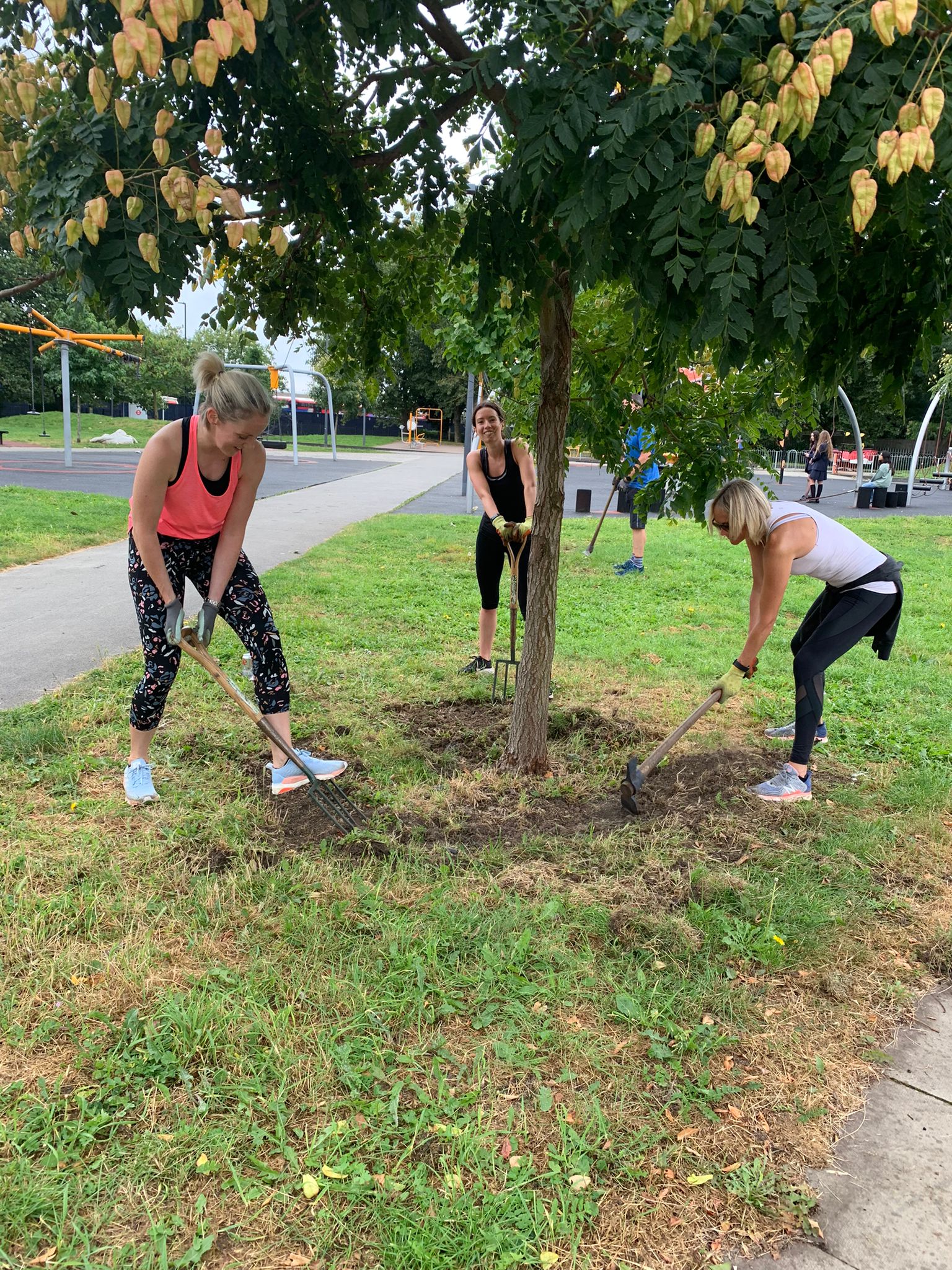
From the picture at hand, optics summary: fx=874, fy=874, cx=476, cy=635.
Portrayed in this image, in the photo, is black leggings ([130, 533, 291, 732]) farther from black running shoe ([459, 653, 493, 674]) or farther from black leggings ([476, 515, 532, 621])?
black running shoe ([459, 653, 493, 674])

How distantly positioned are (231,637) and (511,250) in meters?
4.14

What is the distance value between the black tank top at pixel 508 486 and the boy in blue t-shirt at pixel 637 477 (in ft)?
2.10

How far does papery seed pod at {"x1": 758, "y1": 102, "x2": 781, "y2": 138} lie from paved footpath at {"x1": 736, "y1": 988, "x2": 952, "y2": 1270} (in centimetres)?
224

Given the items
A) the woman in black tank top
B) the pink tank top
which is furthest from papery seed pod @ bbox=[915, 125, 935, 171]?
the woman in black tank top

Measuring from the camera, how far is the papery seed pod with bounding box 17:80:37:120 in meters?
1.94

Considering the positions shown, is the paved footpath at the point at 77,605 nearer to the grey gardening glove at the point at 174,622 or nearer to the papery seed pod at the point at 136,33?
the grey gardening glove at the point at 174,622

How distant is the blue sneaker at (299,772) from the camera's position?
12.2ft

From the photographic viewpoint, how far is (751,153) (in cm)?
166

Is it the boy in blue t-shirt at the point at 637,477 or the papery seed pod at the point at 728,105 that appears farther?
the boy in blue t-shirt at the point at 637,477

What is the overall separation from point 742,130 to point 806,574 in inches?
101

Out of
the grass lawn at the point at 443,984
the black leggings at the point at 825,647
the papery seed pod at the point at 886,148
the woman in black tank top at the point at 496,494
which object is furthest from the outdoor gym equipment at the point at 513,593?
the papery seed pod at the point at 886,148

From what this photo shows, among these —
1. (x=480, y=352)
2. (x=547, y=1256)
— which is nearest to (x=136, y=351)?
(x=480, y=352)

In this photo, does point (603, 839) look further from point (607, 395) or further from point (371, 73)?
point (371, 73)

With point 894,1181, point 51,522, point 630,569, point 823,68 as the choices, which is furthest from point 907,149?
point 51,522
